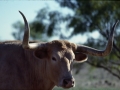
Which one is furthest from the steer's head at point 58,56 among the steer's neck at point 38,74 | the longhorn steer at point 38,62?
the steer's neck at point 38,74

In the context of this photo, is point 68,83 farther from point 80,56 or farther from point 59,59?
point 80,56

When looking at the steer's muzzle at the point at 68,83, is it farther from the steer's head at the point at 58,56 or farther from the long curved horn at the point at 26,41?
the long curved horn at the point at 26,41

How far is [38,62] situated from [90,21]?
21.9m

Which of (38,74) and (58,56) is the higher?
(58,56)

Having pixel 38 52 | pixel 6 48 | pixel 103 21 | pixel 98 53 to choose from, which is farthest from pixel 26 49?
pixel 103 21

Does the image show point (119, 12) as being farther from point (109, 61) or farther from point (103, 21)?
point (109, 61)

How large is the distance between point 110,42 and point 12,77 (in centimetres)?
282

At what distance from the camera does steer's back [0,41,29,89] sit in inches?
523

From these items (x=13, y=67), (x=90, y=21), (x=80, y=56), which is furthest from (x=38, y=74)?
(x=90, y=21)

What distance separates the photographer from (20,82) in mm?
13305

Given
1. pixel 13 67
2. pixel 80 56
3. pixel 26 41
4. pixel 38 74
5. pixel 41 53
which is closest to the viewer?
pixel 26 41

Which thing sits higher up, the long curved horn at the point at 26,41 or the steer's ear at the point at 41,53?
the long curved horn at the point at 26,41

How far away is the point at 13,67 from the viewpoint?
530 inches

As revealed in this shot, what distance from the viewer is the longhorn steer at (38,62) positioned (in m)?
12.8
